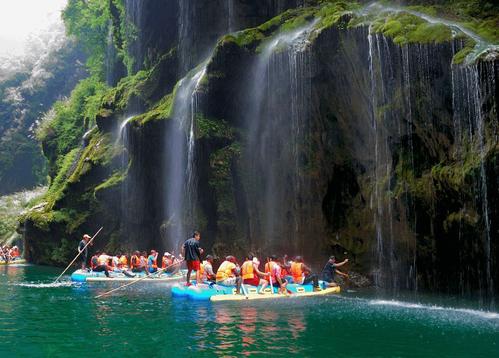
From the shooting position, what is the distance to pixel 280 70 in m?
24.3

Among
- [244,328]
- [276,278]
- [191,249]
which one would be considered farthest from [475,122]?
[244,328]

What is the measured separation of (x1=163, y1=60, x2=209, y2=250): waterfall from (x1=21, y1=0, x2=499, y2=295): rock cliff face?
0.36 feet

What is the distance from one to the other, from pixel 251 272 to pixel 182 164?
10997mm

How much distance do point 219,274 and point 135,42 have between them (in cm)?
2697

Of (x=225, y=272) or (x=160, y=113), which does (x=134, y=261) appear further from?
(x=225, y=272)

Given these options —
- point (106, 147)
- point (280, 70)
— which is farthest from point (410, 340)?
point (106, 147)

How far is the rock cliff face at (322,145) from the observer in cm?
1731

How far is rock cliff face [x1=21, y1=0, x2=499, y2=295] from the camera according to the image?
17312 mm

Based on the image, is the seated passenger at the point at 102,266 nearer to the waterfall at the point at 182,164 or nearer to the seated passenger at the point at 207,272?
the waterfall at the point at 182,164

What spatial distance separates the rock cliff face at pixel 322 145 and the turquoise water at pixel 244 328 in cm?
310

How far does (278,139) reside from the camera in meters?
25.0

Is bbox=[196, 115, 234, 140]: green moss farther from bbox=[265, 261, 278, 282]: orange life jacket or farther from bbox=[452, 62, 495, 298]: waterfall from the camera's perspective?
bbox=[452, 62, 495, 298]: waterfall

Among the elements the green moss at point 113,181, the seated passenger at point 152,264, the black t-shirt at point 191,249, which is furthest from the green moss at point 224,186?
the green moss at point 113,181

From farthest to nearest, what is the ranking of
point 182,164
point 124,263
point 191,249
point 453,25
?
point 124,263
point 182,164
point 453,25
point 191,249
